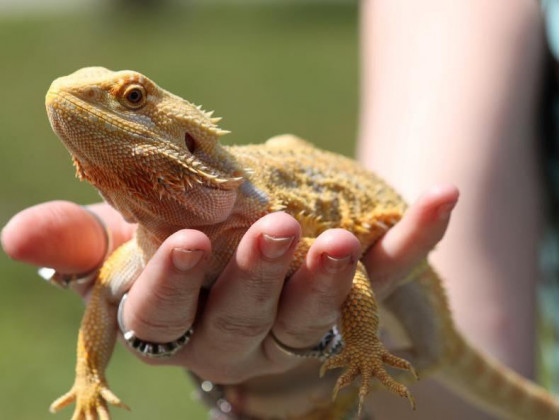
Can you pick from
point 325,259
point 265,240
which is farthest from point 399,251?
point 265,240

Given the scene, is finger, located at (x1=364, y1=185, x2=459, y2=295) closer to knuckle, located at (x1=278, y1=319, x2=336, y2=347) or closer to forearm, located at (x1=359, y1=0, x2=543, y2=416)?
knuckle, located at (x1=278, y1=319, x2=336, y2=347)

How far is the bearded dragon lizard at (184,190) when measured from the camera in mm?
1434

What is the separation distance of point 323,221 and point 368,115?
1.07 m

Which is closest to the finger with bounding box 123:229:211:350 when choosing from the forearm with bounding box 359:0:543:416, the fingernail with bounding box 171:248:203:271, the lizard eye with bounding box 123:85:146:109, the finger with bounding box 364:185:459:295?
the fingernail with bounding box 171:248:203:271

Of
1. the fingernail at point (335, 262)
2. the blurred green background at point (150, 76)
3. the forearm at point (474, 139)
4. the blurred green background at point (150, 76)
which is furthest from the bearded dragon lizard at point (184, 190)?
the forearm at point (474, 139)

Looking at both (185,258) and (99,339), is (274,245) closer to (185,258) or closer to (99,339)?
(185,258)

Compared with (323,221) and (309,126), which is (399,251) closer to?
(323,221)

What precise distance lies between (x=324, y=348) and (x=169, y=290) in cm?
37

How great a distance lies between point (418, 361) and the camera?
2014 mm

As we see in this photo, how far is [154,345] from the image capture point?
1.60 meters

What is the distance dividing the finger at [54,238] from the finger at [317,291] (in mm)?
431

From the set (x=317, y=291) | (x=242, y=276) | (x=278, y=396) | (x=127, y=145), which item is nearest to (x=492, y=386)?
(x=278, y=396)

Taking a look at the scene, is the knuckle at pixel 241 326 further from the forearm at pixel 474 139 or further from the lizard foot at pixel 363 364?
the forearm at pixel 474 139

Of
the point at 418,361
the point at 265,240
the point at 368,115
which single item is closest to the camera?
the point at 265,240
